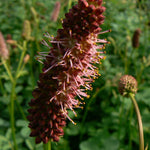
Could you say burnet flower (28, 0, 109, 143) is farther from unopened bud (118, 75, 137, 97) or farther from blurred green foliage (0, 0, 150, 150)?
blurred green foliage (0, 0, 150, 150)

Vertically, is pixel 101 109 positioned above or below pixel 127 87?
below

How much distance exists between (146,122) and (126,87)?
1139 millimetres

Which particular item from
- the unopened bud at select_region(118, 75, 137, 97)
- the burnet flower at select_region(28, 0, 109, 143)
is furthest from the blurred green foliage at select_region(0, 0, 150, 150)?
the burnet flower at select_region(28, 0, 109, 143)

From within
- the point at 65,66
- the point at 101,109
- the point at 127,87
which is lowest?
the point at 101,109

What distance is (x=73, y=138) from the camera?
8.20ft

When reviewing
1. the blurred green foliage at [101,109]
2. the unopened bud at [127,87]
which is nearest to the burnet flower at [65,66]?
the unopened bud at [127,87]

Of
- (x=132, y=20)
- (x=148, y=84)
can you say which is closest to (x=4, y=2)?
(x=132, y=20)

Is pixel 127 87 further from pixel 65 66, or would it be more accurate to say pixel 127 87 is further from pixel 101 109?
pixel 101 109

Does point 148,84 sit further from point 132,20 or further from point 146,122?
point 132,20

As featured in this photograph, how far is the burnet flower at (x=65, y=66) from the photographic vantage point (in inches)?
36.7

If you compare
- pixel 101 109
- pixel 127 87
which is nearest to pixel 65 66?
pixel 127 87

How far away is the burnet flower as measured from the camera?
93cm

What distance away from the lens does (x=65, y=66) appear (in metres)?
1.00

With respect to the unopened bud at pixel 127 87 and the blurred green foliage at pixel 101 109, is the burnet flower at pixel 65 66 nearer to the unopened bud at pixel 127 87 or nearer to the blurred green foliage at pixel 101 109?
the unopened bud at pixel 127 87
